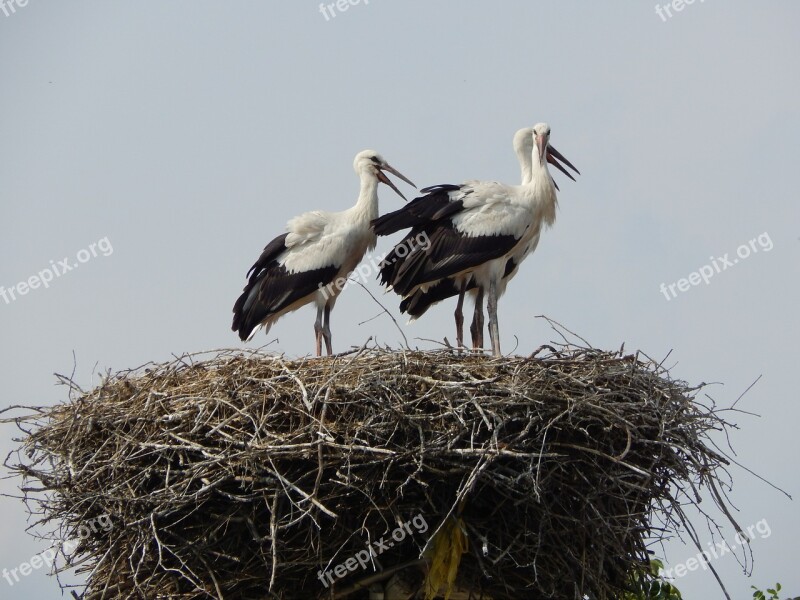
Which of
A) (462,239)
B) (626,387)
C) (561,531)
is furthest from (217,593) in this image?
(462,239)

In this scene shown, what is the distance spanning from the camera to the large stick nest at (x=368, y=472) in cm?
Answer: 768

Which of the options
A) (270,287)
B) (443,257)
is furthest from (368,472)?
(270,287)

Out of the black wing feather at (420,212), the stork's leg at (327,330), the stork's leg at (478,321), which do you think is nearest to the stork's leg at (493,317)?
the stork's leg at (478,321)

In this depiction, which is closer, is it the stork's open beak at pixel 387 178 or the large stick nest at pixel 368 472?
the large stick nest at pixel 368 472

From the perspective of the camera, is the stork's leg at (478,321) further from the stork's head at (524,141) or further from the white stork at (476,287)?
the stork's head at (524,141)

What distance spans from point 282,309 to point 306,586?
3.19m

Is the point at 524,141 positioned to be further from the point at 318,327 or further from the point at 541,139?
the point at 318,327

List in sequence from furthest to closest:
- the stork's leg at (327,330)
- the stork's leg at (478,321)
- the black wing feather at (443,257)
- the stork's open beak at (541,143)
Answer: the stork's leg at (327,330)
the stork's open beak at (541,143)
the stork's leg at (478,321)
the black wing feather at (443,257)

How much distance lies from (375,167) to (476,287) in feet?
4.58

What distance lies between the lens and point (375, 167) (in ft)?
37.1

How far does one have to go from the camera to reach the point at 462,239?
10.1 m

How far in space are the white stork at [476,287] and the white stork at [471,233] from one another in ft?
0.04

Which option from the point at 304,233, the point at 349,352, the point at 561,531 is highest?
the point at 304,233

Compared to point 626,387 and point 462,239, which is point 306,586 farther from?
point 462,239
